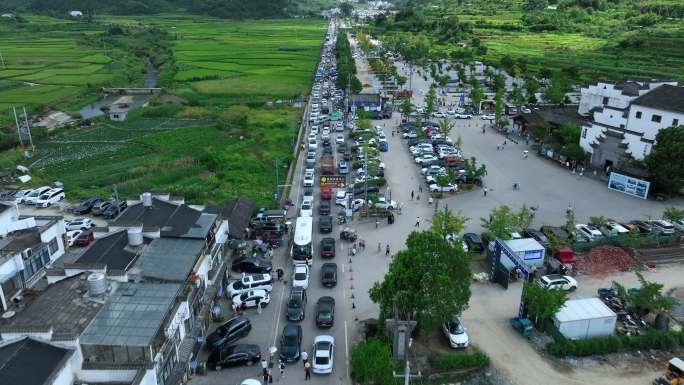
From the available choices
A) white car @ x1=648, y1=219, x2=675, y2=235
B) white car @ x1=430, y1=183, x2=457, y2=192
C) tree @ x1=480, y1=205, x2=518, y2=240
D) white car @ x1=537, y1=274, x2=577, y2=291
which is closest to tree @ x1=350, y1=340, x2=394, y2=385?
white car @ x1=537, y1=274, x2=577, y2=291

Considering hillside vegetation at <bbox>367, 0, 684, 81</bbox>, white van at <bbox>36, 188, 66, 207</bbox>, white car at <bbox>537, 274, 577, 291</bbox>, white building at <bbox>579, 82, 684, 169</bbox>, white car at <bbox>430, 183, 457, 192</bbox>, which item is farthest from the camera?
hillside vegetation at <bbox>367, 0, 684, 81</bbox>

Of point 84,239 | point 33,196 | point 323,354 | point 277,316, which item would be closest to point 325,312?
point 277,316

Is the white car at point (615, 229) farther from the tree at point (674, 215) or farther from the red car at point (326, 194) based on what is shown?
the red car at point (326, 194)

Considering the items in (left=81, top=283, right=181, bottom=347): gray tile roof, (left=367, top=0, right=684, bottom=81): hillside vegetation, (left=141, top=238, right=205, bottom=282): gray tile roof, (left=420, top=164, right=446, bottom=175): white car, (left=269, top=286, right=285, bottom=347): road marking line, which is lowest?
(left=269, top=286, right=285, bottom=347): road marking line

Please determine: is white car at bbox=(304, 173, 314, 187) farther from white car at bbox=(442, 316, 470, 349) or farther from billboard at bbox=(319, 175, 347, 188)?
white car at bbox=(442, 316, 470, 349)

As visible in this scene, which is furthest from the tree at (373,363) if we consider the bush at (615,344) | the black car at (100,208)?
the black car at (100,208)

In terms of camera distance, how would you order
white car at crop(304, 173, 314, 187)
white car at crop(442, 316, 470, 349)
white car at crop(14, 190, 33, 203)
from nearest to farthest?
white car at crop(442, 316, 470, 349)
white car at crop(14, 190, 33, 203)
white car at crop(304, 173, 314, 187)
